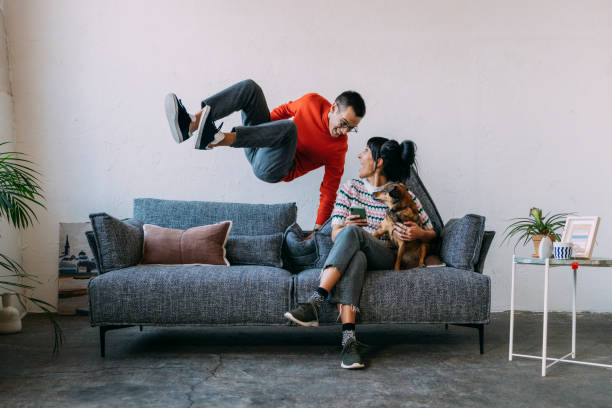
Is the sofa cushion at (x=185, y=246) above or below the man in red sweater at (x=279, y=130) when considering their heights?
below

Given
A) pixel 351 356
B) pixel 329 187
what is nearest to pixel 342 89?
pixel 329 187

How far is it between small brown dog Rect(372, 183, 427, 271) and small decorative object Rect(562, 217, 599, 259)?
76 cm

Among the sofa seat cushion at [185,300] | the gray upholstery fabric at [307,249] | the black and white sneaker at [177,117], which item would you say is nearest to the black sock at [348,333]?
the sofa seat cushion at [185,300]

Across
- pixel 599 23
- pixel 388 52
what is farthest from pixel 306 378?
pixel 599 23

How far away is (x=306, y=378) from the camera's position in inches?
87.0

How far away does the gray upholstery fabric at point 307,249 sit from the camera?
3.04 meters

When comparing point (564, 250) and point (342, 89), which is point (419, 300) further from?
point (342, 89)

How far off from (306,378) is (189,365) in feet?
1.96

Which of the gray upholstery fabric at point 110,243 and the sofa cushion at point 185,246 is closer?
the gray upholstery fabric at point 110,243

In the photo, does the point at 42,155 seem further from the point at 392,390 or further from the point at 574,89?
the point at 574,89

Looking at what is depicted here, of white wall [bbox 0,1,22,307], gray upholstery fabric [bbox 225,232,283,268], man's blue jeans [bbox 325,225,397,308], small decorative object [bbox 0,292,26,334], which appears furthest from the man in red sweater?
white wall [bbox 0,1,22,307]

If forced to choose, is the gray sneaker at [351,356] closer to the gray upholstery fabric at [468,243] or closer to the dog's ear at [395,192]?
the gray upholstery fabric at [468,243]

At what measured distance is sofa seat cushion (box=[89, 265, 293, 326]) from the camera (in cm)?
254

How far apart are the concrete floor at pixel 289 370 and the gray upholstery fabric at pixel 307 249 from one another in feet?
1.46
